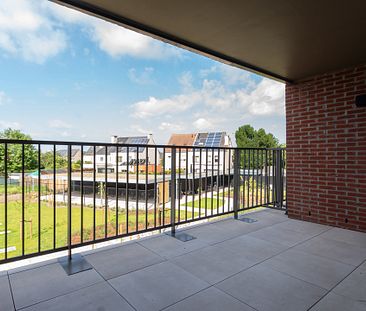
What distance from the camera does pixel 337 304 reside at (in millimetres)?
1548

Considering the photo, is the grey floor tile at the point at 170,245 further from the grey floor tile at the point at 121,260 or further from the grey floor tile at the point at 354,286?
the grey floor tile at the point at 354,286

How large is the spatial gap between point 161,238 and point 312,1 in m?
2.57

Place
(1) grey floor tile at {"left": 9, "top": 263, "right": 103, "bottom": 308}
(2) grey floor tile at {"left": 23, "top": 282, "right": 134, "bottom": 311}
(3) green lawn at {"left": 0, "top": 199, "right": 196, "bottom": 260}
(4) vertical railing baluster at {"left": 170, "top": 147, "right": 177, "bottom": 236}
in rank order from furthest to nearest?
(3) green lawn at {"left": 0, "top": 199, "right": 196, "bottom": 260}
(4) vertical railing baluster at {"left": 170, "top": 147, "right": 177, "bottom": 236}
(1) grey floor tile at {"left": 9, "top": 263, "right": 103, "bottom": 308}
(2) grey floor tile at {"left": 23, "top": 282, "right": 134, "bottom": 311}

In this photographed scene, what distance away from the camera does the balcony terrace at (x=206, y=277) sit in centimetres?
155

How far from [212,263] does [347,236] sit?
1.83 meters

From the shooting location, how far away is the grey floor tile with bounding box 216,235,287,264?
2.26m

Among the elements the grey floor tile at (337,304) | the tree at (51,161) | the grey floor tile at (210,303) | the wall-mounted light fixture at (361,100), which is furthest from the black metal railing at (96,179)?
the grey floor tile at (337,304)

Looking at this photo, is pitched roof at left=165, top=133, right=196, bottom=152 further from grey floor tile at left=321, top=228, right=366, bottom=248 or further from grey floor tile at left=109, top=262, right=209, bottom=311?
grey floor tile at left=109, top=262, right=209, bottom=311

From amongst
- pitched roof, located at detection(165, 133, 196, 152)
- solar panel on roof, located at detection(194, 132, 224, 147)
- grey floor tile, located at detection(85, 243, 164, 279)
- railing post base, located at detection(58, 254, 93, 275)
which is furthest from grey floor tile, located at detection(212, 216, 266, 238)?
pitched roof, located at detection(165, 133, 196, 152)

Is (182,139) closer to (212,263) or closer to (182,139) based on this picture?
(182,139)

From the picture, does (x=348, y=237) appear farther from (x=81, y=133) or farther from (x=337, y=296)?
(x=81, y=133)

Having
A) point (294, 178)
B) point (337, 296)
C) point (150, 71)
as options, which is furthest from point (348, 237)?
point (150, 71)

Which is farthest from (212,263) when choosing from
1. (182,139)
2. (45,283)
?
(182,139)

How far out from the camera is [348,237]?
281cm
